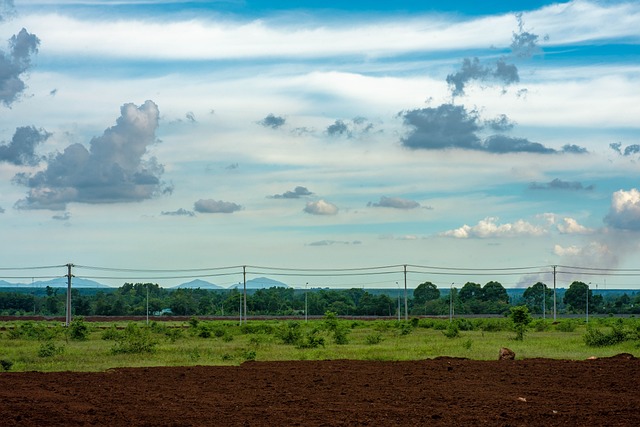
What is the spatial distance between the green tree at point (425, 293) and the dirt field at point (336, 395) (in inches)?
5165

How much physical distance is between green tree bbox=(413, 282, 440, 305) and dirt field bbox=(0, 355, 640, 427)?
131 m

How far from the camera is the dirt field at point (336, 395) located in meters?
16.1

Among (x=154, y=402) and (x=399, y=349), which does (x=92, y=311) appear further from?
(x=154, y=402)

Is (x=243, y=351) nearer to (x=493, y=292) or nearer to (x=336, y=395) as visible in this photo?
(x=336, y=395)

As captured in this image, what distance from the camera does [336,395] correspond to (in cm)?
1953

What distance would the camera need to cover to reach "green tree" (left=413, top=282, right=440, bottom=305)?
156625mm

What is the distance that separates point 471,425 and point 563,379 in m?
7.78

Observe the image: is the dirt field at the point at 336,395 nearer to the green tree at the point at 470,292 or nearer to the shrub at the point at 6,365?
the shrub at the point at 6,365

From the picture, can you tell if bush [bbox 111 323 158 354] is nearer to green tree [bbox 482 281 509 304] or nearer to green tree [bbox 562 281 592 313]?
green tree [bbox 562 281 592 313]

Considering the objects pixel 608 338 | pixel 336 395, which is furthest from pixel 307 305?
pixel 336 395

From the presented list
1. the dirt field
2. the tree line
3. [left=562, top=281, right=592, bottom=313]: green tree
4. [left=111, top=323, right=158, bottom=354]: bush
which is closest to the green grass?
[left=111, top=323, right=158, bottom=354]: bush

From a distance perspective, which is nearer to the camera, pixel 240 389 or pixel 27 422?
pixel 27 422

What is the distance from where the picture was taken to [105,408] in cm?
1734

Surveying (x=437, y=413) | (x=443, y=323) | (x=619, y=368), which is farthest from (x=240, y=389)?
(x=443, y=323)
